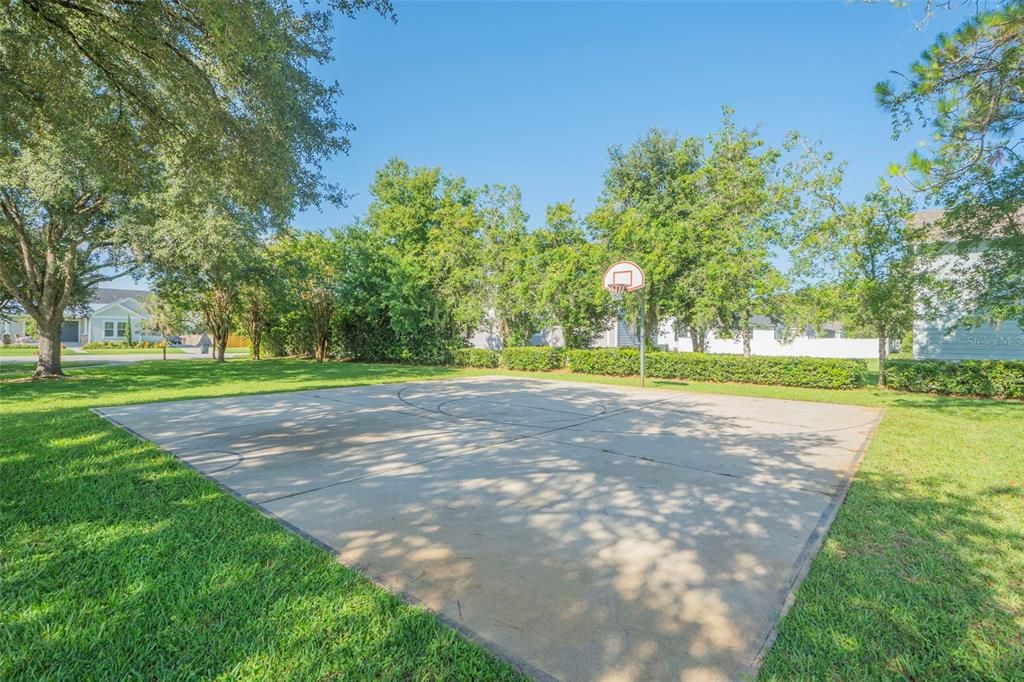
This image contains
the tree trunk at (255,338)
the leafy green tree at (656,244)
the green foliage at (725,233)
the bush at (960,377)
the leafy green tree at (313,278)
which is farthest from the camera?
the tree trunk at (255,338)

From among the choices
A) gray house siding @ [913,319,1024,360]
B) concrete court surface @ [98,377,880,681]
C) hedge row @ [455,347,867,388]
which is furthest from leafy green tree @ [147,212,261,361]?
gray house siding @ [913,319,1024,360]

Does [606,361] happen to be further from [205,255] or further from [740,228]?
[205,255]

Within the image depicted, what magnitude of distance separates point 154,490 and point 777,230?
14.8m

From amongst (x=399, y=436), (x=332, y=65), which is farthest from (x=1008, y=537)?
(x=332, y=65)

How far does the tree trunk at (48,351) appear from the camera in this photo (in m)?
12.2

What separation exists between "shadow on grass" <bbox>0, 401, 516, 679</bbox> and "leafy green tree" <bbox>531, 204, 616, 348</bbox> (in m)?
13.0

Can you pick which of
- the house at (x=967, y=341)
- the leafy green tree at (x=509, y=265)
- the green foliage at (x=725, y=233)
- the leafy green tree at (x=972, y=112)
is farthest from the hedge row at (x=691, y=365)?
the leafy green tree at (x=972, y=112)

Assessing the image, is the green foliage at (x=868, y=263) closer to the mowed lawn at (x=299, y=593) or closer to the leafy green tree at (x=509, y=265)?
the mowed lawn at (x=299, y=593)

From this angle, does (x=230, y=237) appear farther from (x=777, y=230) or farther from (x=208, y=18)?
(x=777, y=230)

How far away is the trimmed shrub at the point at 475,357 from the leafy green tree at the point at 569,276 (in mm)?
2474

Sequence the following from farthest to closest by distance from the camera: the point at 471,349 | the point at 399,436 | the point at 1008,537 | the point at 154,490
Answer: the point at 471,349 → the point at 399,436 → the point at 154,490 → the point at 1008,537

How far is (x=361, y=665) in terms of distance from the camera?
66.0 inches

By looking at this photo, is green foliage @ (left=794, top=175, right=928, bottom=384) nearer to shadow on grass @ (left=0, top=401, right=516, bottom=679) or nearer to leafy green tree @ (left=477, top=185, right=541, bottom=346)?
leafy green tree @ (left=477, top=185, right=541, bottom=346)

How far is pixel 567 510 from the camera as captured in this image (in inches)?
129
